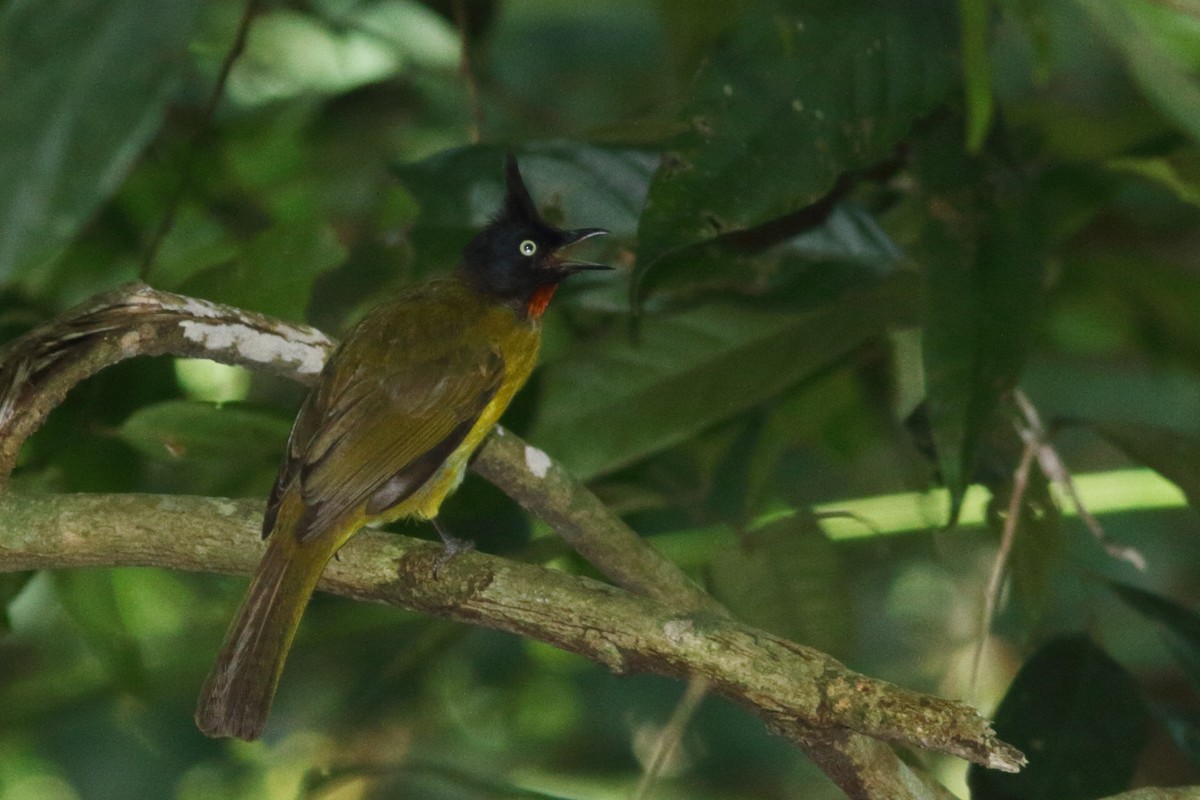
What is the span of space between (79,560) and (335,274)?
1535 mm

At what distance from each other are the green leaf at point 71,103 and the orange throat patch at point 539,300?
1.18 m

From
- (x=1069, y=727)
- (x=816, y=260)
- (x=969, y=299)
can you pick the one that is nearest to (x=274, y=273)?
(x=816, y=260)

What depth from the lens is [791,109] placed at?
233cm

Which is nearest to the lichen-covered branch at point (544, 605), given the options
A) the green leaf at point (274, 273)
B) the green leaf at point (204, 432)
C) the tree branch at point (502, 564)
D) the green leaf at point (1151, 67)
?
the tree branch at point (502, 564)

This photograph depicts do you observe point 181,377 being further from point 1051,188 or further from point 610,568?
point 1051,188

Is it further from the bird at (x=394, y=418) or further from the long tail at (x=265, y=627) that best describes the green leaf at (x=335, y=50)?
the long tail at (x=265, y=627)

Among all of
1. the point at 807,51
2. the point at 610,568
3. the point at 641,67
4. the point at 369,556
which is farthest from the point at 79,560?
the point at 641,67

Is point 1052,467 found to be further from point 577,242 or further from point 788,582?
point 577,242

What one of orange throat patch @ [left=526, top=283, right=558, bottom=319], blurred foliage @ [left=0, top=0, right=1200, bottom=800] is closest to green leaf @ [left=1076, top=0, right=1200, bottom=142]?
blurred foliage @ [left=0, top=0, right=1200, bottom=800]

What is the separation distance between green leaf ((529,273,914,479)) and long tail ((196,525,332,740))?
559 mm

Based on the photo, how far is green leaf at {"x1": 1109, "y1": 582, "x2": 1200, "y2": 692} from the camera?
251 cm

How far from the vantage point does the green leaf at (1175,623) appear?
8.22 ft

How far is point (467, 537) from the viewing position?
9.30 ft

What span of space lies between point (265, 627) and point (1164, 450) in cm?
156
